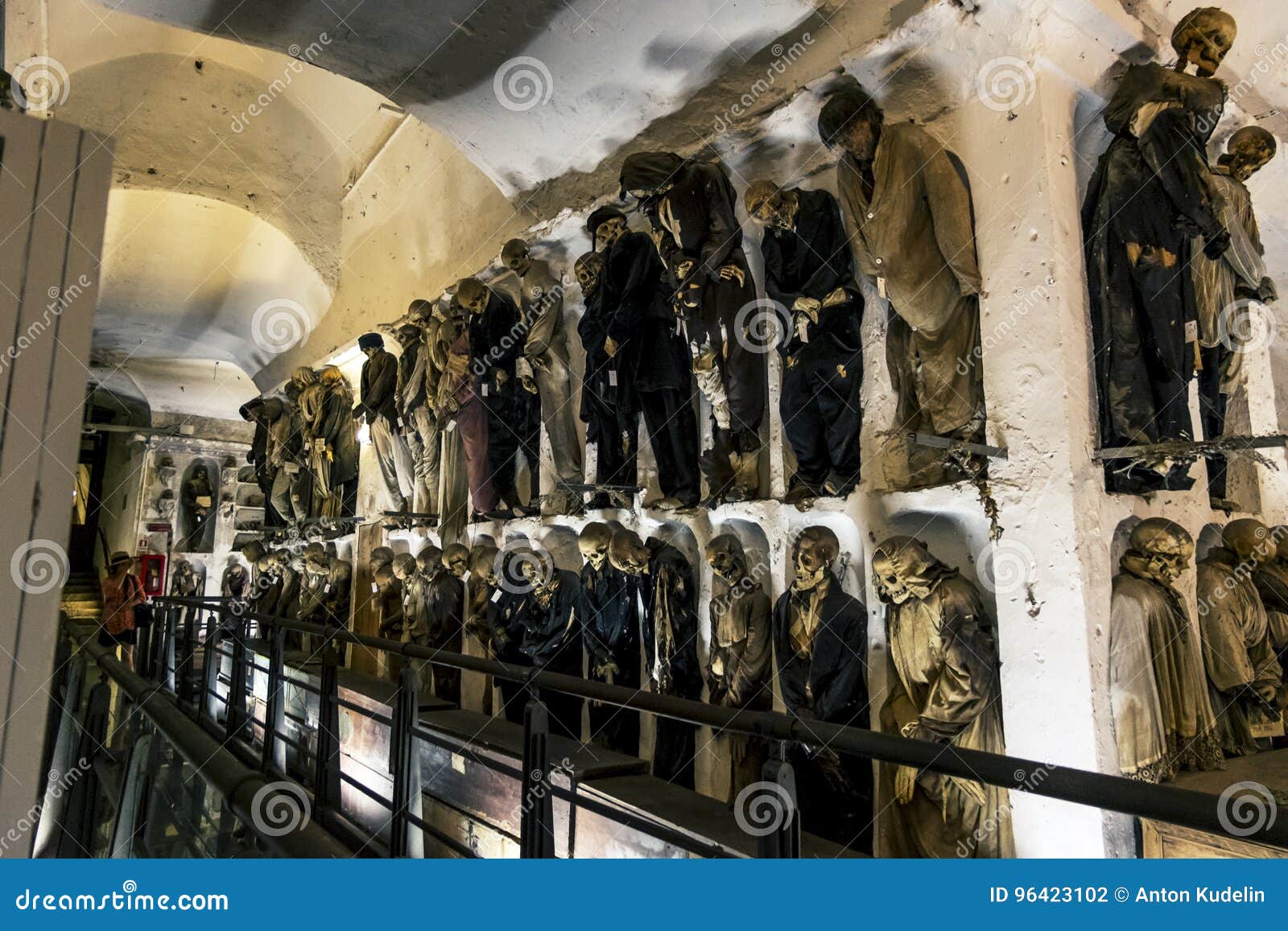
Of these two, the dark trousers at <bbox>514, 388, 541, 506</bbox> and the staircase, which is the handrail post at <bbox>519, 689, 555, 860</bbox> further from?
the staircase

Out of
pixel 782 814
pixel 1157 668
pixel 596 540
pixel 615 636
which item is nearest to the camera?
pixel 782 814

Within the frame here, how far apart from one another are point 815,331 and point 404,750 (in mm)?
2619

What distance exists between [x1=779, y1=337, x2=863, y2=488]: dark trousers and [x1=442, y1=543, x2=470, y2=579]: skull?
324cm

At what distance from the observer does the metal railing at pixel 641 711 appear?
4.27ft

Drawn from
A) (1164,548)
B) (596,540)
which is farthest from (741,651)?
(1164,548)

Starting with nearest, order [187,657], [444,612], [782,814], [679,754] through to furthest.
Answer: [782,814] → [679,754] → [444,612] → [187,657]

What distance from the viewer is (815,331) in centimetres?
362

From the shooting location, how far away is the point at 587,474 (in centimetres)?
526

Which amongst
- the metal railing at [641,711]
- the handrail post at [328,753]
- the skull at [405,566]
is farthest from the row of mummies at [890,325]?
the skull at [405,566]

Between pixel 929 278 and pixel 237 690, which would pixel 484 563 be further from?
pixel 929 278

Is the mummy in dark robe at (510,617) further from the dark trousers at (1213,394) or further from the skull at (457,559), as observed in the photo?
the dark trousers at (1213,394)

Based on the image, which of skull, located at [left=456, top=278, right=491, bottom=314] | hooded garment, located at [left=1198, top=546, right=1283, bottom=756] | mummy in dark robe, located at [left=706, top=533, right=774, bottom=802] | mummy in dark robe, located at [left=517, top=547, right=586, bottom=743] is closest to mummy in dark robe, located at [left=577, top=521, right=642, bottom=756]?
mummy in dark robe, located at [left=517, top=547, right=586, bottom=743]

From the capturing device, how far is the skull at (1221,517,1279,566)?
3559mm

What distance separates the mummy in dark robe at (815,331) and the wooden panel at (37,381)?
9.97ft
